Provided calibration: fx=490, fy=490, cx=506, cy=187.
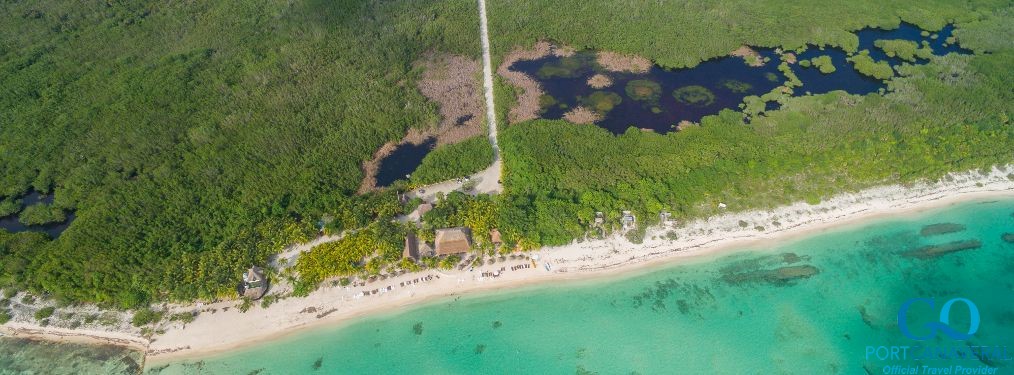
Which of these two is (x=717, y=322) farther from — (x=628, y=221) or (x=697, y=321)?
(x=628, y=221)

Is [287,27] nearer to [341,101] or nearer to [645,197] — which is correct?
[341,101]

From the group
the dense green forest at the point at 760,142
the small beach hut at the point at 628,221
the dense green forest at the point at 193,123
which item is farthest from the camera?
the dense green forest at the point at 760,142

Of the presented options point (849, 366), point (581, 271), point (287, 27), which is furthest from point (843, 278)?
point (287, 27)

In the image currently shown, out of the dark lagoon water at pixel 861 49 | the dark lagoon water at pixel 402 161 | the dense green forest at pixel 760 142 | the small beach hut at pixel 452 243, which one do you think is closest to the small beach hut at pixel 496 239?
the dense green forest at pixel 760 142

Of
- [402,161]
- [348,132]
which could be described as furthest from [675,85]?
[348,132]

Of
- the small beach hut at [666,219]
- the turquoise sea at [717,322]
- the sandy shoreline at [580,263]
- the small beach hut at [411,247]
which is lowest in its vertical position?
the turquoise sea at [717,322]

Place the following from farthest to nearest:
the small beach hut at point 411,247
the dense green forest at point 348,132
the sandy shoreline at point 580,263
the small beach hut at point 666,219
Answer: the small beach hut at point 666,219 → the dense green forest at point 348,132 → the small beach hut at point 411,247 → the sandy shoreline at point 580,263

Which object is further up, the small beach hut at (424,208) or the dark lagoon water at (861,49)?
the dark lagoon water at (861,49)

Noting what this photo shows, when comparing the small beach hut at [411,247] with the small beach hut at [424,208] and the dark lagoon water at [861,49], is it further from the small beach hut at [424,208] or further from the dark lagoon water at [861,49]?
the dark lagoon water at [861,49]
